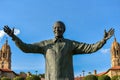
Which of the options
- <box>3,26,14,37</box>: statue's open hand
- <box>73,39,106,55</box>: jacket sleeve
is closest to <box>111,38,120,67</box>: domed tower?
<box>73,39,106,55</box>: jacket sleeve

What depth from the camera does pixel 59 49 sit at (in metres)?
8.98

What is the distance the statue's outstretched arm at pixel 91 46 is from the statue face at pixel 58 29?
444mm

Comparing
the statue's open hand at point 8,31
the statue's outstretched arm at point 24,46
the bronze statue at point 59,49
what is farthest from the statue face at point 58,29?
the statue's open hand at point 8,31

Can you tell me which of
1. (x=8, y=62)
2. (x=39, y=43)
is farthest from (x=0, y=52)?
(x=39, y=43)

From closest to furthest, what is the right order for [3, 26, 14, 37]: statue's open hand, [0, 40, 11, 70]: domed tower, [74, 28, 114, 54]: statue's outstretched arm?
1. [3, 26, 14, 37]: statue's open hand
2. [74, 28, 114, 54]: statue's outstretched arm
3. [0, 40, 11, 70]: domed tower

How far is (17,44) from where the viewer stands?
8.95 m

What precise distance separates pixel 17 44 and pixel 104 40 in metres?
2.08

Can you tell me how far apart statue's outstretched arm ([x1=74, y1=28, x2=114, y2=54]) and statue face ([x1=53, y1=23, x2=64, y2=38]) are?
44 cm

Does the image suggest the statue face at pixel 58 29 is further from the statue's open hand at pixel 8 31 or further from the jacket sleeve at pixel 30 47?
the statue's open hand at pixel 8 31

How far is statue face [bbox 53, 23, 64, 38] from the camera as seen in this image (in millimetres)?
9047

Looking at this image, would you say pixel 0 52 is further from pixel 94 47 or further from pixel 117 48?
pixel 94 47

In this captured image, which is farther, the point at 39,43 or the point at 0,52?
the point at 0,52

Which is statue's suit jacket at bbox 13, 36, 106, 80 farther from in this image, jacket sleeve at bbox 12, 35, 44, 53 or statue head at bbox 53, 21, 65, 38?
statue head at bbox 53, 21, 65, 38

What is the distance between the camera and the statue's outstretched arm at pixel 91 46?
29.0 ft
